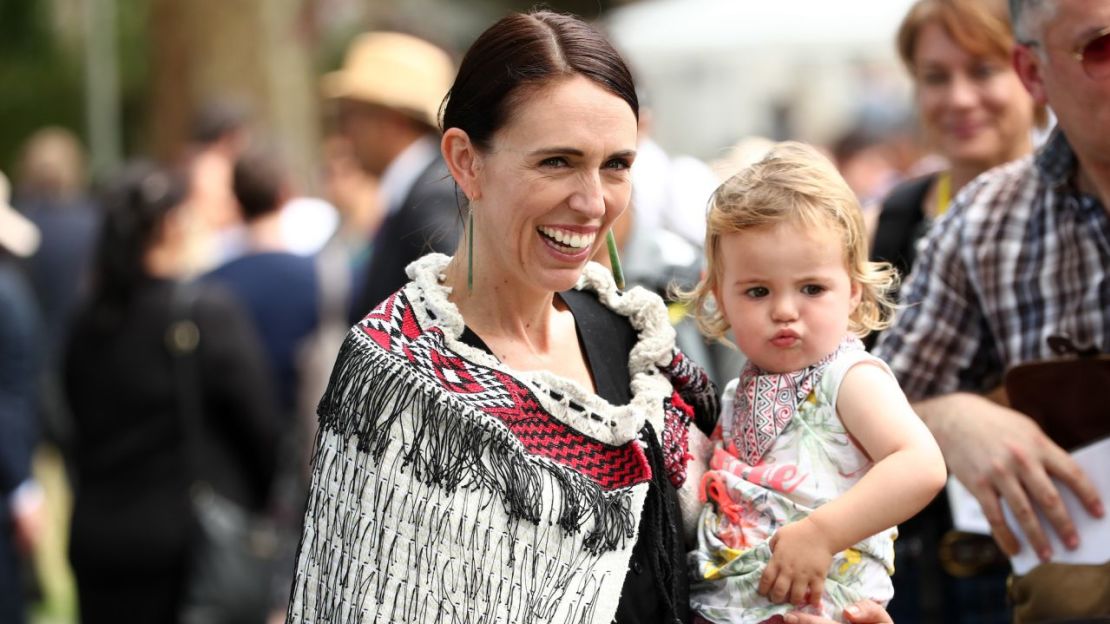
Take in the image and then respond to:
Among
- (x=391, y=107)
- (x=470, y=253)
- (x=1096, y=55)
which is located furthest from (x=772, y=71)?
(x=470, y=253)

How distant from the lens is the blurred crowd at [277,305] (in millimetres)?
4434

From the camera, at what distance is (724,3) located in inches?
602

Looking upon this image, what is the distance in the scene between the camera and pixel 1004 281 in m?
3.62

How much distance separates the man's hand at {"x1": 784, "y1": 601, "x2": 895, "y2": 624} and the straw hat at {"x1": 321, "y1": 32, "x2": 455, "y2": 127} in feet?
11.5

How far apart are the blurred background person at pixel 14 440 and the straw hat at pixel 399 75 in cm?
160

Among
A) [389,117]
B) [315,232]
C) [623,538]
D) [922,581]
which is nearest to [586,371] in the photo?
[623,538]

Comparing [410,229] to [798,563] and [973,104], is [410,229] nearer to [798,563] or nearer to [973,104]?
[973,104]

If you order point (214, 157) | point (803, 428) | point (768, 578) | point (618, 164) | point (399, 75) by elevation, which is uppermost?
point (214, 157)

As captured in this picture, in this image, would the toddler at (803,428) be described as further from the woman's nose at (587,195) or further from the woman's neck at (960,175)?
the woman's neck at (960,175)

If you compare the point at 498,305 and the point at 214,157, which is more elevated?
the point at 214,157

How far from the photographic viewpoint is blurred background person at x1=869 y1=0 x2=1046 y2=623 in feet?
14.2

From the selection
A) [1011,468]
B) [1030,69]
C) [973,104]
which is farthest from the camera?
[973,104]

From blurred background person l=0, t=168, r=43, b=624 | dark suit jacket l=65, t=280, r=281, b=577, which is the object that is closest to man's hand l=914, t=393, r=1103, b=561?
dark suit jacket l=65, t=280, r=281, b=577

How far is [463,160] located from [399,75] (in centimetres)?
325
